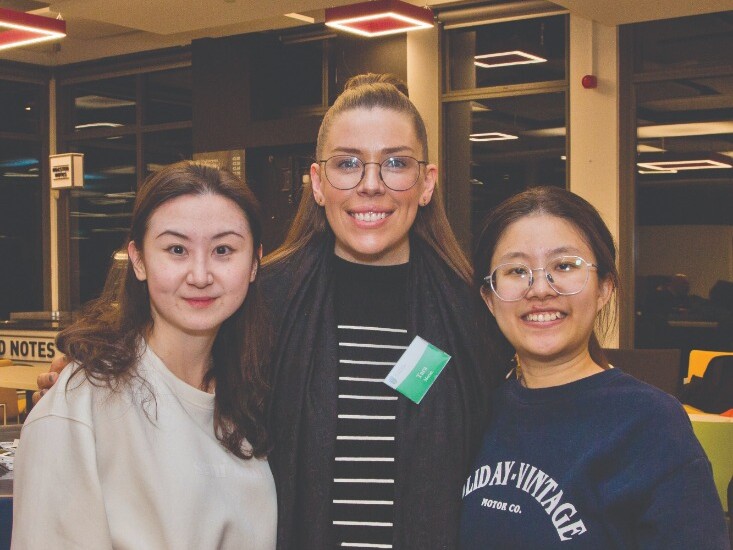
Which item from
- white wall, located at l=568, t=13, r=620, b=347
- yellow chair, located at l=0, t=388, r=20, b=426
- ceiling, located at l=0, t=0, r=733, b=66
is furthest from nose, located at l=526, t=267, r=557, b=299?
white wall, located at l=568, t=13, r=620, b=347

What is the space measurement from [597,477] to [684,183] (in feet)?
19.7

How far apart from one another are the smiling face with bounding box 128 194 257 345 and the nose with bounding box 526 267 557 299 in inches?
21.0

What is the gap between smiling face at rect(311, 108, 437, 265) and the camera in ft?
6.48

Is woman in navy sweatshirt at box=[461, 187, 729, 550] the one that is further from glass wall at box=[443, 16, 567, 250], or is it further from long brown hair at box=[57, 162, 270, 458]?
A: glass wall at box=[443, 16, 567, 250]

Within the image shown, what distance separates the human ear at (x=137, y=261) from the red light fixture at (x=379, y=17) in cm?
467

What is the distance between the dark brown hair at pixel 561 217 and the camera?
1718 mm

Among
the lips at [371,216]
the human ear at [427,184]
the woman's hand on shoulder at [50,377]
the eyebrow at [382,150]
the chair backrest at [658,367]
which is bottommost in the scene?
the chair backrest at [658,367]

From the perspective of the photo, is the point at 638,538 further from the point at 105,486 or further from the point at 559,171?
the point at 559,171

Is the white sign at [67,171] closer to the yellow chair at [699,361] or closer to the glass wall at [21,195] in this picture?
the glass wall at [21,195]

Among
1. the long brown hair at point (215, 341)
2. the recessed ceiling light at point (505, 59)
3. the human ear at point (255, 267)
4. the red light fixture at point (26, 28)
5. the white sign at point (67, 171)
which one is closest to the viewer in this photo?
the long brown hair at point (215, 341)

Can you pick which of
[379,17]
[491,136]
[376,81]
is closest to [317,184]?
[376,81]

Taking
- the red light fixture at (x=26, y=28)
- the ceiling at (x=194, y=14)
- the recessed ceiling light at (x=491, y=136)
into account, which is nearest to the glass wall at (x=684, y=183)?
the ceiling at (x=194, y=14)

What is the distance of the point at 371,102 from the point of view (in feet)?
6.61

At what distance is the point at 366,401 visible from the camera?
1.96m
